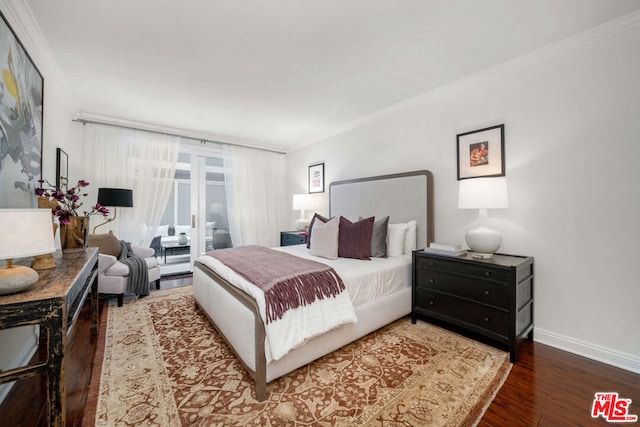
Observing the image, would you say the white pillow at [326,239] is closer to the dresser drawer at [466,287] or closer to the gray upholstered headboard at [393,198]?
the gray upholstered headboard at [393,198]

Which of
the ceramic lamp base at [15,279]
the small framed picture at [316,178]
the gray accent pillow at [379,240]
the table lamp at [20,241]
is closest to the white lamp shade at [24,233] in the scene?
the table lamp at [20,241]

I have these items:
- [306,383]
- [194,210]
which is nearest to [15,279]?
[306,383]

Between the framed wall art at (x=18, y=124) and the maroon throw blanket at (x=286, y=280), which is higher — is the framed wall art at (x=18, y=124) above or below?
above

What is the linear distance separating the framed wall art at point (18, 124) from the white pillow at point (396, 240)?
123 inches

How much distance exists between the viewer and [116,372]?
1858mm

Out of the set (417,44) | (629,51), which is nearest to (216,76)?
(417,44)

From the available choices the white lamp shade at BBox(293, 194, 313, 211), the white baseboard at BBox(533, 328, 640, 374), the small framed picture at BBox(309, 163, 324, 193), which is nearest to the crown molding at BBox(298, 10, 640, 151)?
the small framed picture at BBox(309, 163, 324, 193)

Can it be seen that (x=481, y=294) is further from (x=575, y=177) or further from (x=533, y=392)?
(x=575, y=177)

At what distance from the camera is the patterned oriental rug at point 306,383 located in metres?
1.46

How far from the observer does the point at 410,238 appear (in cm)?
301

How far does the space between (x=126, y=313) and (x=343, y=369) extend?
2.54 meters

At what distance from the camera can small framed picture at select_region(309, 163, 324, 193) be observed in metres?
4.67

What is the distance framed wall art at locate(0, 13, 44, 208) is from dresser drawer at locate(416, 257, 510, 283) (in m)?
3.15

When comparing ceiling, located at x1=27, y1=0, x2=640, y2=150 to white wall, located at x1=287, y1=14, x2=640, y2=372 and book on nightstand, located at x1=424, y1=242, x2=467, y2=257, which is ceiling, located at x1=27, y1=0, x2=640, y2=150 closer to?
white wall, located at x1=287, y1=14, x2=640, y2=372
